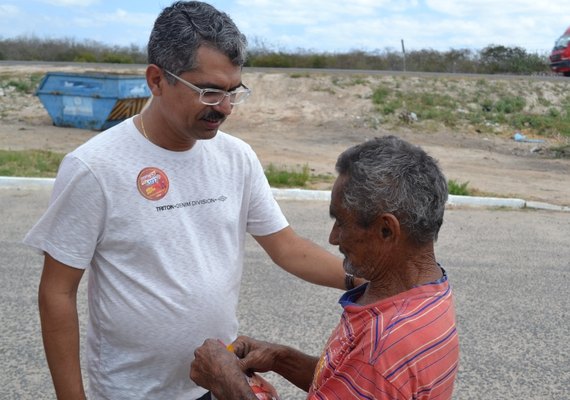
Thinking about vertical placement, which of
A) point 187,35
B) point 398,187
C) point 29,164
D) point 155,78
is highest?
point 187,35

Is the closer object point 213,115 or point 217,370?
point 217,370

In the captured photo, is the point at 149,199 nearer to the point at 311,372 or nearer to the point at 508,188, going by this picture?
the point at 311,372

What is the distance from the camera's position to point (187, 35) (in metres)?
2.04

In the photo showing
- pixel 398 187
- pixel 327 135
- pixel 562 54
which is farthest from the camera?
pixel 562 54

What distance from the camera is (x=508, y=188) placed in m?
11.2

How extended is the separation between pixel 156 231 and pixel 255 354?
1.66 ft

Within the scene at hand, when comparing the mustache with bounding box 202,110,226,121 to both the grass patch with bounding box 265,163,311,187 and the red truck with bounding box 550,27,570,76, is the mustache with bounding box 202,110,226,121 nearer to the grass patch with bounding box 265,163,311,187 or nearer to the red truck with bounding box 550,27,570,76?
the grass patch with bounding box 265,163,311,187

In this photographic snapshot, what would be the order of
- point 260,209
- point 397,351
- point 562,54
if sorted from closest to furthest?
1. point 397,351
2. point 260,209
3. point 562,54

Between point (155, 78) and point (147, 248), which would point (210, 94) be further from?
point (147, 248)

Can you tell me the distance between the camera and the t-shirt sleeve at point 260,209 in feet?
8.05

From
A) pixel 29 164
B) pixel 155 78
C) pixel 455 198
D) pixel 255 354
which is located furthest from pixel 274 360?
pixel 29 164

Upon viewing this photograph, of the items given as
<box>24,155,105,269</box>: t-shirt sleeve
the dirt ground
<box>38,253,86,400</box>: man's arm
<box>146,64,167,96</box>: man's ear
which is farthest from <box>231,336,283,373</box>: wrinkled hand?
the dirt ground

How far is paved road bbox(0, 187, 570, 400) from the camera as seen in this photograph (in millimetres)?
4309

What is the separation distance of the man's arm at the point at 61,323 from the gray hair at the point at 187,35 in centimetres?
68
